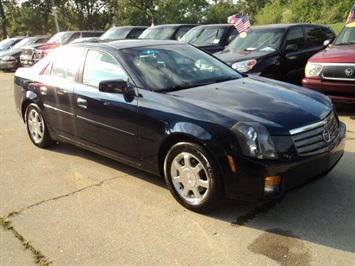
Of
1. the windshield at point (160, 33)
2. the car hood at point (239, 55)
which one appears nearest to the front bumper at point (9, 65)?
the windshield at point (160, 33)

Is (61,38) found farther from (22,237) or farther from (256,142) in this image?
(256,142)

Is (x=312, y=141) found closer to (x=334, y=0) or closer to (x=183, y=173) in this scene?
(x=183, y=173)

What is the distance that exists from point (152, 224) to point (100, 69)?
198 cm

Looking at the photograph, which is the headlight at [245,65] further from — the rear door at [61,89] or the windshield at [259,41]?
the rear door at [61,89]

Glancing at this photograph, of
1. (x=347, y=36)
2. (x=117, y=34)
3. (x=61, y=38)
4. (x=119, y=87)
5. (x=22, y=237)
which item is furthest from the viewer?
(x=61, y=38)

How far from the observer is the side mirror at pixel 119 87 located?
3934mm

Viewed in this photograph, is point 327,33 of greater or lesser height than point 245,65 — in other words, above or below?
above

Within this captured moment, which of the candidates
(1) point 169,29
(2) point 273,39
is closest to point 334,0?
(1) point 169,29

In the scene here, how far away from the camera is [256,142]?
125 inches

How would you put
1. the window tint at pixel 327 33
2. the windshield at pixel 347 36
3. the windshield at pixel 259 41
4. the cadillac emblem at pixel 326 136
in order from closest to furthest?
the cadillac emblem at pixel 326 136 < the windshield at pixel 347 36 < the windshield at pixel 259 41 < the window tint at pixel 327 33

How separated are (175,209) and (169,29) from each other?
10107 millimetres

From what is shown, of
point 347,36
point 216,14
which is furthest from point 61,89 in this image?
point 216,14

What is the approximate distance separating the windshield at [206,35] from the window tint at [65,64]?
6.26 metres

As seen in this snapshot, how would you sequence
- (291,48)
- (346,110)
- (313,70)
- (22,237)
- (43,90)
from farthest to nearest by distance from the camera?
(291,48), (346,110), (313,70), (43,90), (22,237)
